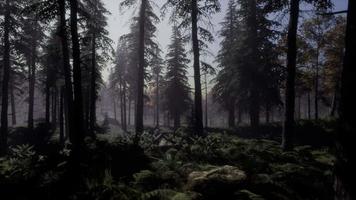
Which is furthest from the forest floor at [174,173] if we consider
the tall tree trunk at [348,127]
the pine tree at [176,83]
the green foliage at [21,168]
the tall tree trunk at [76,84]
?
the pine tree at [176,83]

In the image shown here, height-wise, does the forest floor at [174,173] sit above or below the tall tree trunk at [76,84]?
below

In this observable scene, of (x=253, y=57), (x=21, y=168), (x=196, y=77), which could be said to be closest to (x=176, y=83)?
(x=253, y=57)

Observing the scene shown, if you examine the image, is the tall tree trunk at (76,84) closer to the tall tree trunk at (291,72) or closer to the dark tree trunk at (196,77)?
the dark tree trunk at (196,77)

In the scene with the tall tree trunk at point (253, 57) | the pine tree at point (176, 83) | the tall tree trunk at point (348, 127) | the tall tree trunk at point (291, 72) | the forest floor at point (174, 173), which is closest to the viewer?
the tall tree trunk at point (348, 127)

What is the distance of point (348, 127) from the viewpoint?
6449 millimetres

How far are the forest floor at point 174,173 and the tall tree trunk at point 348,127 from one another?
2.59 m

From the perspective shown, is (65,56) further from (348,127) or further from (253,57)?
(253,57)

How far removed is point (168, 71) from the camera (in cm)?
4341

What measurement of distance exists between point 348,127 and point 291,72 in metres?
7.95

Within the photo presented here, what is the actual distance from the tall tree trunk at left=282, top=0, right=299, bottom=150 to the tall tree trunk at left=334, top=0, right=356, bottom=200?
23.6ft

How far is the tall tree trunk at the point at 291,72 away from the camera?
46.0 feet

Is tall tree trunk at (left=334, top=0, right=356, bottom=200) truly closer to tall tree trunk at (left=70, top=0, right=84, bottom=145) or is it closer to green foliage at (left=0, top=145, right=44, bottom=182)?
green foliage at (left=0, top=145, right=44, bottom=182)

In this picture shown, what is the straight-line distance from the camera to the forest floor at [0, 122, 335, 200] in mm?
9273

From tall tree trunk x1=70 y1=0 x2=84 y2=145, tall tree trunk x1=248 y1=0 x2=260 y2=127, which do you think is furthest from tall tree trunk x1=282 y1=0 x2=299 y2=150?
tall tree trunk x1=248 y1=0 x2=260 y2=127
